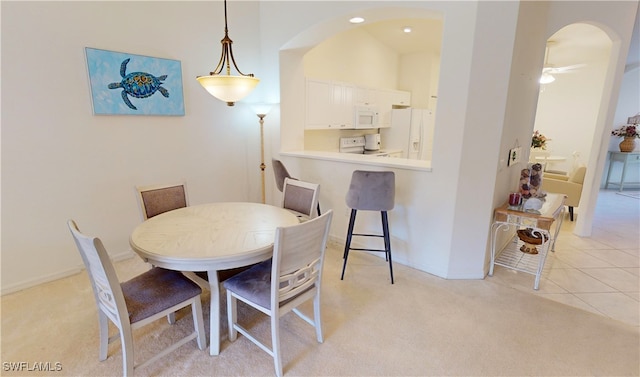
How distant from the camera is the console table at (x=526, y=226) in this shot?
8.61ft

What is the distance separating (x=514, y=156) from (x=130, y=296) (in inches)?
133

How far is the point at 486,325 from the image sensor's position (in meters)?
2.23

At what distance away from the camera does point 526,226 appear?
2695 mm

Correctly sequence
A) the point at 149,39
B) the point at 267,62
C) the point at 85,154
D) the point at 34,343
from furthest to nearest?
1. the point at 267,62
2. the point at 149,39
3. the point at 85,154
4. the point at 34,343

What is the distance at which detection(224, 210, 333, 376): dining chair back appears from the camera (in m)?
1.63

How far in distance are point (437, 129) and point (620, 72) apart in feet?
8.41

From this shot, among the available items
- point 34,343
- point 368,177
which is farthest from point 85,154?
point 368,177

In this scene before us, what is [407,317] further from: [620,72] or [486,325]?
[620,72]

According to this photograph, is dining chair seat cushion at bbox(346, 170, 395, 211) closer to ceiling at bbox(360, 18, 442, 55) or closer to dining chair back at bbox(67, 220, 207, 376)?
dining chair back at bbox(67, 220, 207, 376)

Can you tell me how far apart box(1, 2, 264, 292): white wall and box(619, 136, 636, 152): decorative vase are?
25.8 feet

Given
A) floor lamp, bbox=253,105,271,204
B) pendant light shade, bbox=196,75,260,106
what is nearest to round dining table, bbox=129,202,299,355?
pendant light shade, bbox=196,75,260,106

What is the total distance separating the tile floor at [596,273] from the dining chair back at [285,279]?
1998mm

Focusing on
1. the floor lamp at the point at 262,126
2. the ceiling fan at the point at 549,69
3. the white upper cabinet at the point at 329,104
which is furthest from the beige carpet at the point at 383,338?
the ceiling fan at the point at 549,69

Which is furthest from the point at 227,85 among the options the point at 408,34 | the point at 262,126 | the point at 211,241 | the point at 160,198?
the point at 408,34
